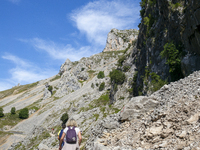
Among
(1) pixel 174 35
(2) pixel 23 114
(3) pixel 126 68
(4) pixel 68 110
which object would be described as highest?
(3) pixel 126 68

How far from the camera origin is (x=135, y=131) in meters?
8.75

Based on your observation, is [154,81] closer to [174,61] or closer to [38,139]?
[174,61]

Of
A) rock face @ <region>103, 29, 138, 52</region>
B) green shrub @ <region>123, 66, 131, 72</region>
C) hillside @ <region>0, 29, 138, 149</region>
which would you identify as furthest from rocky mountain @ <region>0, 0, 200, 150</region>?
rock face @ <region>103, 29, 138, 52</region>

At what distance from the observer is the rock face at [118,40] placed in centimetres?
17638

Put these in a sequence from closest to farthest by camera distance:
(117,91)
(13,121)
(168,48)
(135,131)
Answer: (135,131)
(168,48)
(117,91)
(13,121)

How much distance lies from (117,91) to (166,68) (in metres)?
18.5

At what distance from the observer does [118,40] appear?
590ft

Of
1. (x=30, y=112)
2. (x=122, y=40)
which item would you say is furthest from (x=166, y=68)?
(x=122, y=40)

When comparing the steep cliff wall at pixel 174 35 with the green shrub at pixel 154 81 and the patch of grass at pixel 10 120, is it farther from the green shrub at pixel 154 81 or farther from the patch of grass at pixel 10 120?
the patch of grass at pixel 10 120

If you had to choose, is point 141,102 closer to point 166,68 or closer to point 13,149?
point 166,68

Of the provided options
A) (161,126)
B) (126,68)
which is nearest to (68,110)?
(126,68)

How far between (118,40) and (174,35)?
536 feet

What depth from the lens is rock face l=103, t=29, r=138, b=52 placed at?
17638cm

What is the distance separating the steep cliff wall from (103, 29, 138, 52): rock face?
148 meters
